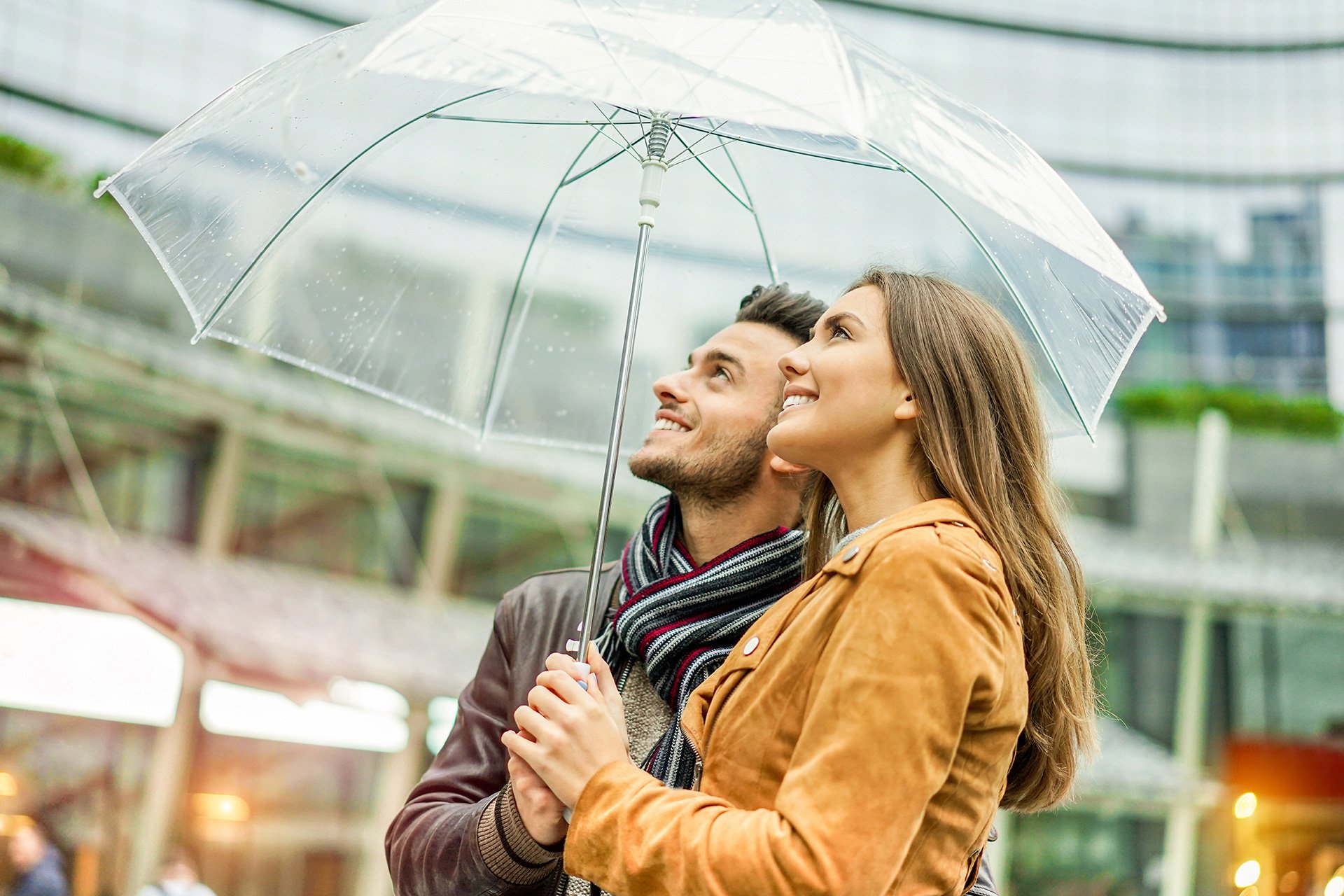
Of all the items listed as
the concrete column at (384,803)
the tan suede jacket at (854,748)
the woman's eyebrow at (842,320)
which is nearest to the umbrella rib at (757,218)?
the woman's eyebrow at (842,320)

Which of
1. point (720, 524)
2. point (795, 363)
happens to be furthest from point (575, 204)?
point (795, 363)

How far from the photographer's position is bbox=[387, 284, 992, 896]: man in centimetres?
202

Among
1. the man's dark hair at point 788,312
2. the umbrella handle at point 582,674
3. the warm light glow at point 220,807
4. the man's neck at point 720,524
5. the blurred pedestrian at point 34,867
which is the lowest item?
the warm light glow at point 220,807

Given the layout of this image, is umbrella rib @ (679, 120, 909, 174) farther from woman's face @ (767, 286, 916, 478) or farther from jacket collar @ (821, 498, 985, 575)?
jacket collar @ (821, 498, 985, 575)

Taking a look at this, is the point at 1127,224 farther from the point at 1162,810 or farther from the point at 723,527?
the point at 723,527

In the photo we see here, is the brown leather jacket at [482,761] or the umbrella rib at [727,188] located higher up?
the umbrella rib at [727,188]

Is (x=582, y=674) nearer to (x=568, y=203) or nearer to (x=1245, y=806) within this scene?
(x=568, y=203)

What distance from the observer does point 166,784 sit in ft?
34.4

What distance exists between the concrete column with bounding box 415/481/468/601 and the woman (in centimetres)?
1272

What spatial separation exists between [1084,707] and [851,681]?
64 centimetres

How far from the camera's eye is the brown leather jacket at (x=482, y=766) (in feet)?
6.73

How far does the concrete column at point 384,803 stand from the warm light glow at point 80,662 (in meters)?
2.40

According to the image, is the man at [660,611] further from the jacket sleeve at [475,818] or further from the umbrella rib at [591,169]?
the umbrella rib at [591,169]

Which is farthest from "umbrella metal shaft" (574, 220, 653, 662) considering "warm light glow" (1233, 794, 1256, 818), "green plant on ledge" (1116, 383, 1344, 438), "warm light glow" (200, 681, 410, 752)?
"green plant on ledge" (1116, 383, 1344, 438)
